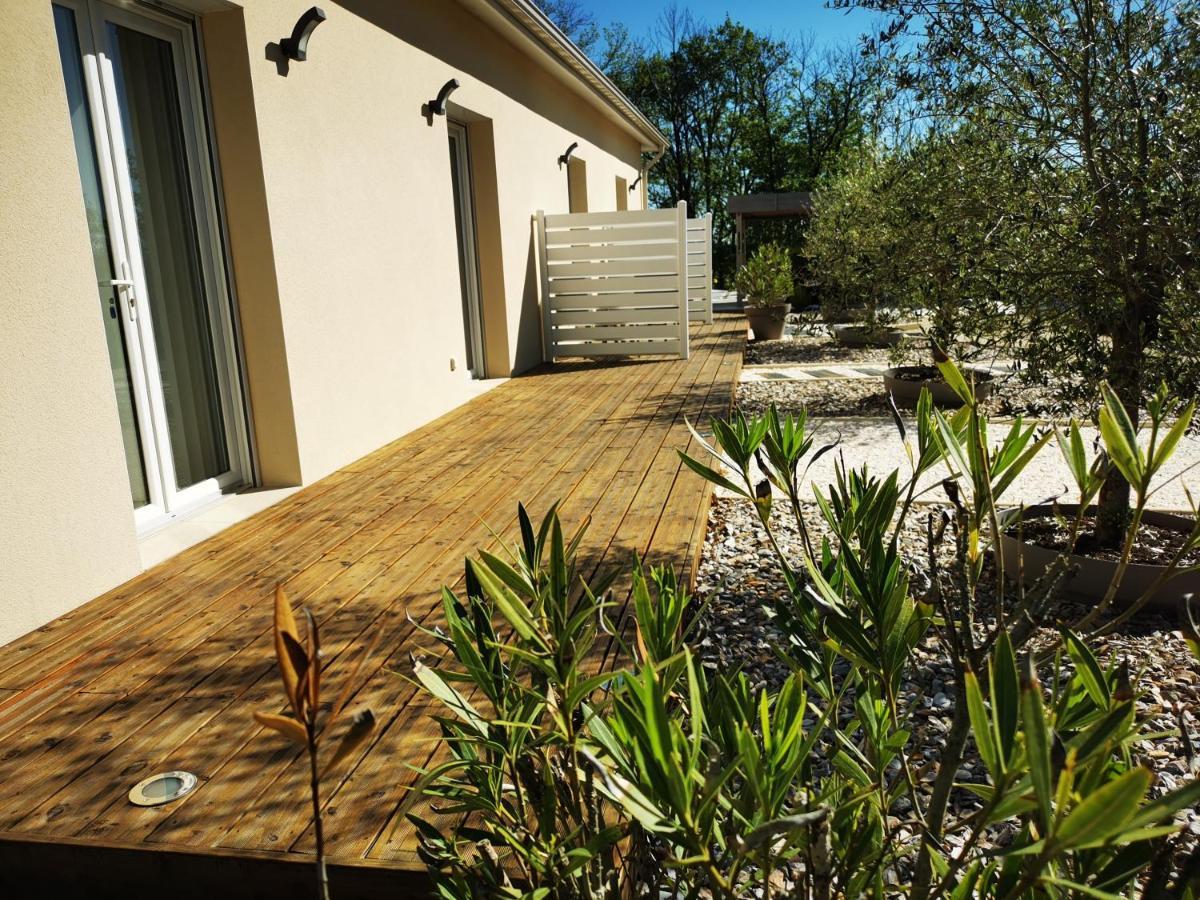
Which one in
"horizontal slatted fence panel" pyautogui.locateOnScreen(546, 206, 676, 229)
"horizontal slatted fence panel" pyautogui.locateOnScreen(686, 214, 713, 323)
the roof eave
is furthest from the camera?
"horizontal slatted fence panel" pyautogui.locateOnScreen(686, 214, 713, 323)

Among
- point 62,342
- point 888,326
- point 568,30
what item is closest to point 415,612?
point 62,342

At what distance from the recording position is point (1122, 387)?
3373 millimetres

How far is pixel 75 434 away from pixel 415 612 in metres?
1.33

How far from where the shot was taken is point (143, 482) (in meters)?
3.70

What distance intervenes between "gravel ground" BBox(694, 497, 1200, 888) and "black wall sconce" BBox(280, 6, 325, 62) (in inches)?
123

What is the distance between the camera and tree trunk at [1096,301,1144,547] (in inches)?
132

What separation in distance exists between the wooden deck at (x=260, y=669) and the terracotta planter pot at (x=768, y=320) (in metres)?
8.47

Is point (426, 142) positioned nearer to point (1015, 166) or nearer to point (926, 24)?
point (926, 24)

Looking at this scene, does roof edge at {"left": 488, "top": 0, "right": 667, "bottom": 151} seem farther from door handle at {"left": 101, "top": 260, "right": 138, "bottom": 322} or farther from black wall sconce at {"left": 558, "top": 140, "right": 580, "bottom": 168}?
door handle at {"left": 101, "top": 260, "right": 138, "bottom": 322}

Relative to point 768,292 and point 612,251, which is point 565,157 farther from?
point 768,292

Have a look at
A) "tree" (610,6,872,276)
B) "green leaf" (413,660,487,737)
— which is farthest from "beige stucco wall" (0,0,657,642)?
"tree" (610,6,872,276)

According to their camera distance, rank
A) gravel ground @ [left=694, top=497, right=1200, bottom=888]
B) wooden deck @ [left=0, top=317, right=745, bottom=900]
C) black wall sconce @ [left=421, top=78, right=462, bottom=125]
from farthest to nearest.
→ black wall sconce @ [left=421, top=78, right=462, bottom=125] → gravel ground @ [left=694, top=497, right=1200, bottom=888] → wooden deck @ [left=0, top=317, right=745, bottom=900]

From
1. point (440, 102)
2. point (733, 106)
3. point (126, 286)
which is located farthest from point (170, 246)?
point (733, 106)

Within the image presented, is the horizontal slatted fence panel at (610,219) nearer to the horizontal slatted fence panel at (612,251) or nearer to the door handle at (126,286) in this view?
the horizontal slatted fence panel at (612,251)
